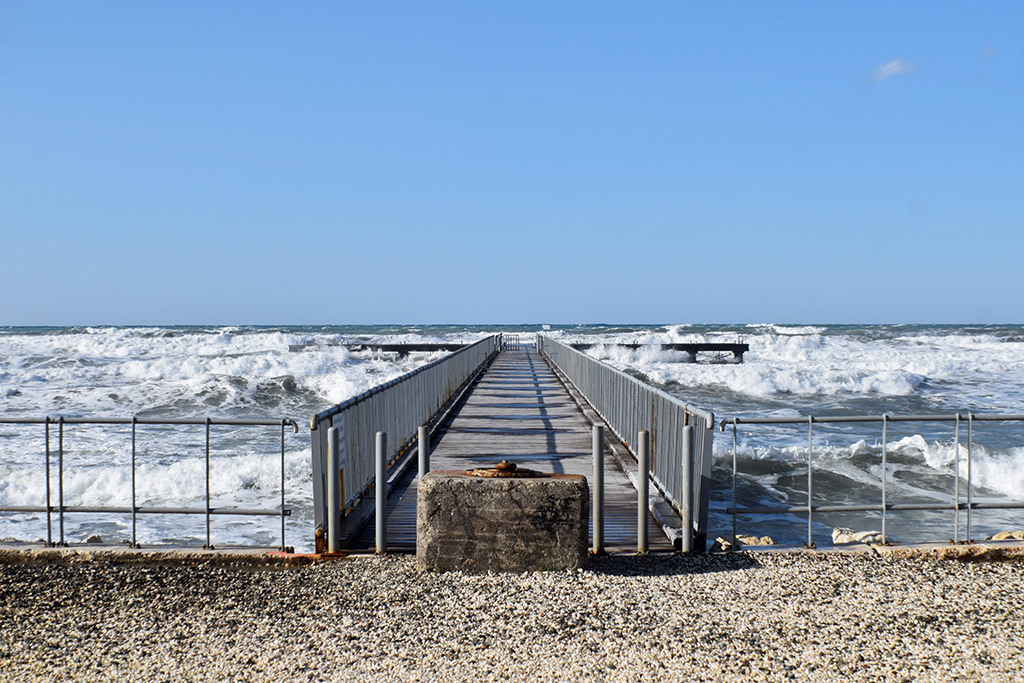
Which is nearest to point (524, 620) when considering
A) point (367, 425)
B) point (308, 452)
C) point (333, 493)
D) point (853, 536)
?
point (333, 493)

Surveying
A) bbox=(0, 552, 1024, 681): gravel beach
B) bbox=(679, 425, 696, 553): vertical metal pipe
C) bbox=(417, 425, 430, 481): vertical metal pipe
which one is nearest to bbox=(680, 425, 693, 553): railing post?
bbox=(679, 425, 696, 553): vertical metal pipe

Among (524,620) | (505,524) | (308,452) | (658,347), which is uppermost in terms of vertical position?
(505,524)

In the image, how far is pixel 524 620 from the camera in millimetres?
5066

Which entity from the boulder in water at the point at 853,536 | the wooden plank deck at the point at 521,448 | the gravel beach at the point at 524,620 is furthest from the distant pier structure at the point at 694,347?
the gravel beach at the point at 524,620

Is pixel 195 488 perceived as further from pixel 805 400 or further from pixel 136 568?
pixel 805 400

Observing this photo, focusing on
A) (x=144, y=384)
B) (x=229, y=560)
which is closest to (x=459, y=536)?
(x=229, y=560)

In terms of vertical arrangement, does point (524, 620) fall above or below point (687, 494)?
below

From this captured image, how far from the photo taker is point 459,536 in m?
5.96

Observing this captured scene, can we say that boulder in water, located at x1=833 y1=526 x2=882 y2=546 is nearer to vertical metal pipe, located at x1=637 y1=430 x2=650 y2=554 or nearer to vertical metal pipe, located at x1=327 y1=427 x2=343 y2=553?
vertical metal pipe, located at x1=637 y1=430 x2=650 y2=554

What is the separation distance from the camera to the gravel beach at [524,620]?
443cm

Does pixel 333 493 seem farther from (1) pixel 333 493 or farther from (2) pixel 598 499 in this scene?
(2) pixel 598 499

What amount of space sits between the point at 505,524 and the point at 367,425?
2.97 metres

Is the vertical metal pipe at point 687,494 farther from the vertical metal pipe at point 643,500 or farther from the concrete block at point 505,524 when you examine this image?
the concrete block at point 505,524

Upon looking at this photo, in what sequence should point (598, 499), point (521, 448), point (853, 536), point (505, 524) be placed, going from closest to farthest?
point (505, 524)
point (598, 499)
point (853, 536)
point (521, 448)
